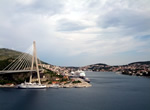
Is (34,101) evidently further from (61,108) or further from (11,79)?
(11,79)

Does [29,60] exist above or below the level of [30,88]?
above

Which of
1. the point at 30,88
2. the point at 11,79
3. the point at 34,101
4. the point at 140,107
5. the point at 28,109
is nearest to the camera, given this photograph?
the point at 28,109

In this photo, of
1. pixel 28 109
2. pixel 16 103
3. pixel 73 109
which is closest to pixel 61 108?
pixel 73 109

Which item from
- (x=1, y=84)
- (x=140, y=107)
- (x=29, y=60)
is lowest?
(x=140, y=107)

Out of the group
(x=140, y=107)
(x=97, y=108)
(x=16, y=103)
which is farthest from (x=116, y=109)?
(x=16, y=103)

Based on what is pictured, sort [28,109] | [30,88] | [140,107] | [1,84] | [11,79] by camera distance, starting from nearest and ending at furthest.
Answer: [28,109], [140,107], [30,88], [1,84], [11,79]

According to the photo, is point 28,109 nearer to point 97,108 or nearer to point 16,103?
point 16,103

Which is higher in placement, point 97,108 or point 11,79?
point 11,79

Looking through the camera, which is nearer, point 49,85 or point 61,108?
point 61,108

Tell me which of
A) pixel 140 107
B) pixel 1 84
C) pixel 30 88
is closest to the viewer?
pixel 140 107
